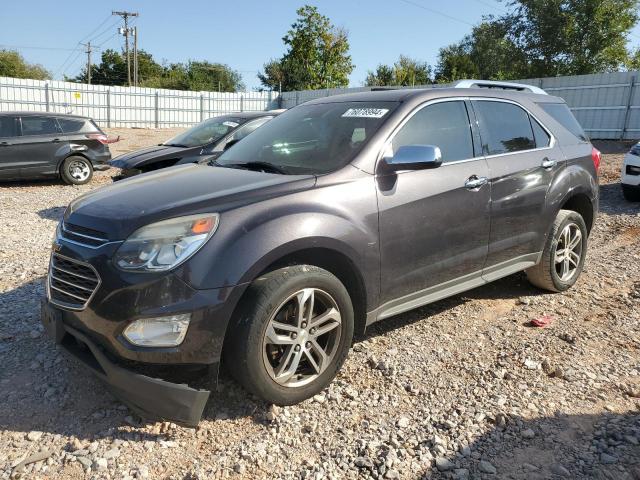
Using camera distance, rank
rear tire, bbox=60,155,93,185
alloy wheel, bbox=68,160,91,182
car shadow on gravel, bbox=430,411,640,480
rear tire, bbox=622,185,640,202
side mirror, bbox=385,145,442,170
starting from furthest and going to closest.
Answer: alloy wheel, bbox=68,160,91,182, rear tire, bbox=60,155,93,185, rear tire, bbox=622,185,640,202, side mirror, bbox=385,145,442,170, car shadow on gravel, bbox=430,411,640,480

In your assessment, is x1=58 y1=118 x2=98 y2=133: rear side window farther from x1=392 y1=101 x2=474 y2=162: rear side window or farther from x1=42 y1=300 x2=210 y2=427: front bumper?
x1=42 y1=300 x2=210 y2=427: front bumper

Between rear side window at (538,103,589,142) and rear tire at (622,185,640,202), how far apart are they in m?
4.90

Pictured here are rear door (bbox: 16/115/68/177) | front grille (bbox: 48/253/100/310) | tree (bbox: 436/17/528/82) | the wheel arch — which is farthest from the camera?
tree (bbox: 436/17/528/82)

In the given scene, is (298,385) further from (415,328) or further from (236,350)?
(415,328)

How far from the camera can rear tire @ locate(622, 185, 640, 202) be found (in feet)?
29.8

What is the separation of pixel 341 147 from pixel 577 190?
249cm

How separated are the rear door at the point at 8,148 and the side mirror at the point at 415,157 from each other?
10.3 metres

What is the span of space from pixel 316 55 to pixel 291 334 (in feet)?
109

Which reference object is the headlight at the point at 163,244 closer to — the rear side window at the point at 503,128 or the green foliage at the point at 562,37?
the rear side window at the point at 503,128

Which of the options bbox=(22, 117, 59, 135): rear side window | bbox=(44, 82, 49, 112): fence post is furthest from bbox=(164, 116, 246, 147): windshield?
bbox=(44, 82, 49, 112): fence post

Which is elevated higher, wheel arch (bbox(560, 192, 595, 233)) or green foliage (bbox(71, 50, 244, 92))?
green foliage (bbox(71, 50, 244, 92))

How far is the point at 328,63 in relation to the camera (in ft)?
112

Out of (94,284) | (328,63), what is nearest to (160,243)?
(94,284)

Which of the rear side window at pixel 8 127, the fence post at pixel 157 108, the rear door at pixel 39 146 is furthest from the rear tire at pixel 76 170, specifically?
the fence post at pixel 157 108
